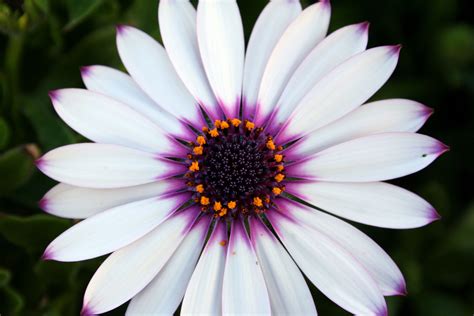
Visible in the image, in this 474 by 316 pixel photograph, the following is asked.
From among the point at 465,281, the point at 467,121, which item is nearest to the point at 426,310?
the point at 465,281

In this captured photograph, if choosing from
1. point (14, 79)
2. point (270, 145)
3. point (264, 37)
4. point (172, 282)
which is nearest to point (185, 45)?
point (264, 37)

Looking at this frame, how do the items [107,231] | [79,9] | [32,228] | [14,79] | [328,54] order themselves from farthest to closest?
[14,79] < [79,9] < [32,228] < [328,54] < [107,231]

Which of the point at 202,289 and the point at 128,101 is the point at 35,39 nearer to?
the point at 128,101

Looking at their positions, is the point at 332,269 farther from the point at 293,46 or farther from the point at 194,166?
the point at 293,46

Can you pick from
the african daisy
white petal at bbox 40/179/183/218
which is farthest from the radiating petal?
white petal at bbox 40/179/183/218

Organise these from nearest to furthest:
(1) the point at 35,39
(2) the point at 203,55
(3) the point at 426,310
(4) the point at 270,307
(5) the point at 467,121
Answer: (4) the point at 270,307
(2) the point at 203,55
(1) the point at 35,39
(3) the point at 426,310
(5) the point at 467,121

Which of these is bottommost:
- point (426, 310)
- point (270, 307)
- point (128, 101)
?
point (426, 310)
